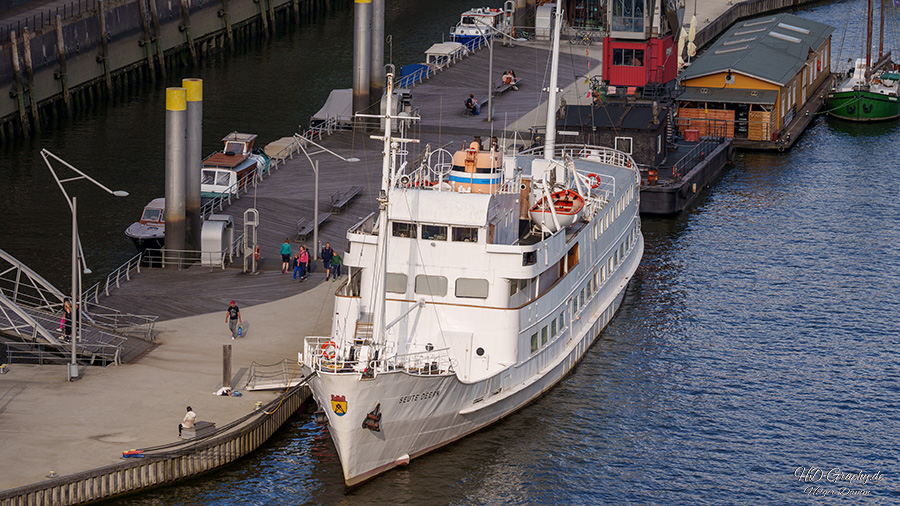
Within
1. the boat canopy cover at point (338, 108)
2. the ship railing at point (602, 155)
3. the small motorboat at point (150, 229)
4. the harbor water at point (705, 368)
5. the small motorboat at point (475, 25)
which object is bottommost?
the harbor water at point (705, 368)

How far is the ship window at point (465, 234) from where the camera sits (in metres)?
56.9

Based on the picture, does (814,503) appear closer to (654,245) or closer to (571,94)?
(654,245)

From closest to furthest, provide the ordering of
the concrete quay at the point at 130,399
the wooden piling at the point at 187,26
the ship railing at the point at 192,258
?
1. the concrete quay at the point at 130,399
2. the ship railing at the point at 192,258
3. the wooden piling at the point at 187,26

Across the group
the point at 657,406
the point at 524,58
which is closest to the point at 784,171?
the point at 524,58

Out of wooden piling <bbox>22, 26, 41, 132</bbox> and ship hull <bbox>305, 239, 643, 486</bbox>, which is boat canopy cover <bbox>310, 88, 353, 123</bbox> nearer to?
wooden piling <bbox>22, 26, 41, 132</bbox>

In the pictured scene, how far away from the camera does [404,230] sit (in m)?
57.2

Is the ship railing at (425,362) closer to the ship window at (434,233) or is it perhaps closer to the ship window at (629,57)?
the ship window at (434,233)

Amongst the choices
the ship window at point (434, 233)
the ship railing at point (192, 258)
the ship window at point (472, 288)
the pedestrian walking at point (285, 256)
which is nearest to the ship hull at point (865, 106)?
the pedestrian walking at point (285, 256)

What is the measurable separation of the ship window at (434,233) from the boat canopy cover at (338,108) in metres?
47.6

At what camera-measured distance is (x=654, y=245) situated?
8556cm

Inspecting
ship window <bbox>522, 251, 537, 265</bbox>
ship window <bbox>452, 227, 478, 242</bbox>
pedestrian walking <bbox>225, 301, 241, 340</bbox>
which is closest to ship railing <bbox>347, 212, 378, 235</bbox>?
ship window <bbox>452, 227, 478, 242</bbox>

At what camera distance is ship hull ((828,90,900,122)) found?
114312mm

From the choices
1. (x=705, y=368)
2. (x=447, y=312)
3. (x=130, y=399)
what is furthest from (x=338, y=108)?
(x=130, y=399)

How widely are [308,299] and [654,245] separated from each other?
84.0 ft
